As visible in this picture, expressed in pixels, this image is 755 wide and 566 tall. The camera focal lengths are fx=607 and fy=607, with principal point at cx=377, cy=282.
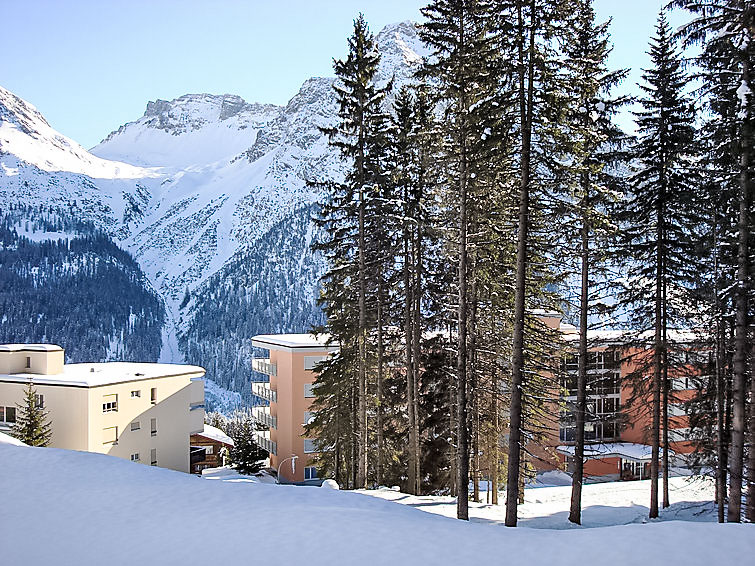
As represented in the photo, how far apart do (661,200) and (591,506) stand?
12.9 meters

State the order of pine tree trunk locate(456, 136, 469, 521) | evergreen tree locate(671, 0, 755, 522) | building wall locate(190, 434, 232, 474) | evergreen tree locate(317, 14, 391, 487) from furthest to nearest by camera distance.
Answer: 1. building wall locate(190, 434, 232, 474)
2. evergreen tree locate(317, 14, 391, 487)
3. pine tree trunk locate(456, 136, 469, 521)
4. evergreen tree locate(671, 0, 755, 522)

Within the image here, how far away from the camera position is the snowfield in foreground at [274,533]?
10172 millimetres

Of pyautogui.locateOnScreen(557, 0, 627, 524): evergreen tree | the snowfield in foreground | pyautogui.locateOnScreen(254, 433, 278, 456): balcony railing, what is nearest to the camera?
the snowfield in foreground

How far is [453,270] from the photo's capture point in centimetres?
2383

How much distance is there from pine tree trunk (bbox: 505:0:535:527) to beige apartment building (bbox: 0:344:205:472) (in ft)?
101

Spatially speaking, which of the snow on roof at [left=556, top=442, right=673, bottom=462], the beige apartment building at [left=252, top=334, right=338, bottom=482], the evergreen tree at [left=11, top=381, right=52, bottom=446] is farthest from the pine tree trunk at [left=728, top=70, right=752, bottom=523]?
the evergreen tree at [left=11, top=381, right=52, bottom=446]

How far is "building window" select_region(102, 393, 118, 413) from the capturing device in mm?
39406

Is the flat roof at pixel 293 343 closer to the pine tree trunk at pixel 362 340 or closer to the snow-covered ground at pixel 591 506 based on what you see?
the snow-covered ground at pixel 591 506

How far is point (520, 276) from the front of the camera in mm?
14602

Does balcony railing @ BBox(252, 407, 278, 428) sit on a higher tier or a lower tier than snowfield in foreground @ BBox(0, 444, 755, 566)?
lower

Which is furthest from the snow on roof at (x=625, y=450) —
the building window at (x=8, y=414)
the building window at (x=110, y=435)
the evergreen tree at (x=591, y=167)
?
the building window at (x=8, y=414)

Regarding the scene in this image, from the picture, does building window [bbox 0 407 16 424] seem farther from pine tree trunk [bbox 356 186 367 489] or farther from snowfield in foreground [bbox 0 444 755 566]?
pine tree trunk [bbox 356 186 367 489]

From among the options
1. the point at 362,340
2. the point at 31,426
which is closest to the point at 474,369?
the point at 362,340

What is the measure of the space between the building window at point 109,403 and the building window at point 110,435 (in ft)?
→ 3.80
